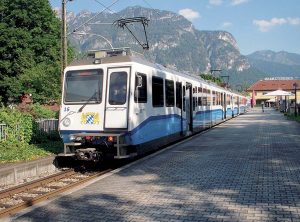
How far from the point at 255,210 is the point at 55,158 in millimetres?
7684

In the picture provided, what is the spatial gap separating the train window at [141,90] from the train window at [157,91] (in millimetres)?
794

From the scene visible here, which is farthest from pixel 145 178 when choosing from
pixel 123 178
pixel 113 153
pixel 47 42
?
pixel 47 42

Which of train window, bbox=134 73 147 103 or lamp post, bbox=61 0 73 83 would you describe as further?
lamp post, bbox=61 0 73 83

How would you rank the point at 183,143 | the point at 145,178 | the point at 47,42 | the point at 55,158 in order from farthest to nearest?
the point at 47,42, the point at 183,143, the point at 55,158, the point at 145,178

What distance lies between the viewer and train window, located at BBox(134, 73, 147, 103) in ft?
39.6

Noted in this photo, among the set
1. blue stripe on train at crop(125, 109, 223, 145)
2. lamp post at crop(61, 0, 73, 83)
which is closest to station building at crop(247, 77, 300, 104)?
lamp post at crop(61, 0, 73, 83)

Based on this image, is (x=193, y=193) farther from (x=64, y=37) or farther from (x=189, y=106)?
(x=64, y=37)

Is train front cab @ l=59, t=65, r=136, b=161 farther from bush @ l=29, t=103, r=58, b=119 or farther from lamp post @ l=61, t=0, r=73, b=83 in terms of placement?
bush @ l=29, t=103, r=58, b=119

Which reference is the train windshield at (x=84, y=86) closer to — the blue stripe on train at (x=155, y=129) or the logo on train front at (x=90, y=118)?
the logo on train front at (x=90, y=118)

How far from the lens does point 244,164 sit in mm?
11820

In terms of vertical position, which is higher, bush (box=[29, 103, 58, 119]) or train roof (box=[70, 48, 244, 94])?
train roof (box=[70, 48, 244, 94])

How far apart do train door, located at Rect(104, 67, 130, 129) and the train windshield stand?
1.01 feet

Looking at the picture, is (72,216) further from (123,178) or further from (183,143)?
(183,143)

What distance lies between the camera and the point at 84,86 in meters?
12.5
